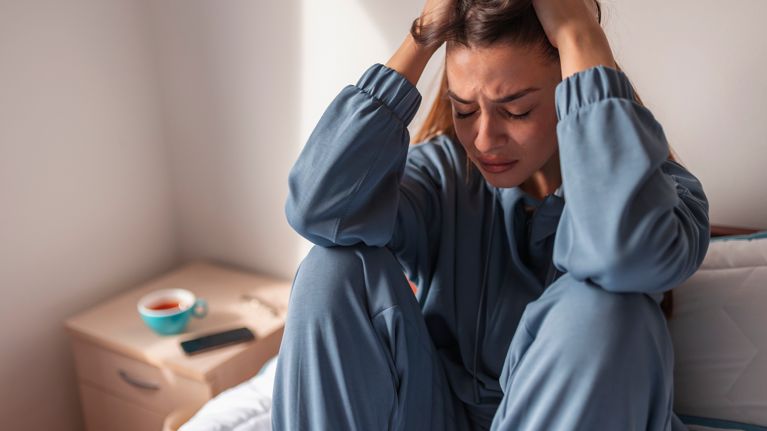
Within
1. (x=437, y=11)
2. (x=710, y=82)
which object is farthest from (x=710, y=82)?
(x=437, y=11)

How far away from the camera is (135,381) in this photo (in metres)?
1.47

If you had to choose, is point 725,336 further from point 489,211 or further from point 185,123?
point 185,123

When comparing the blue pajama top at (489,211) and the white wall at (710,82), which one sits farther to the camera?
the white wall at (710,82)

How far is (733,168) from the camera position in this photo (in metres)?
1.20

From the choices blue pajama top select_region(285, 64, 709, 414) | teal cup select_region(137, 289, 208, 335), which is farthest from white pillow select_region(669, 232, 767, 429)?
teal cup select_region(137, 289, 208, 335)

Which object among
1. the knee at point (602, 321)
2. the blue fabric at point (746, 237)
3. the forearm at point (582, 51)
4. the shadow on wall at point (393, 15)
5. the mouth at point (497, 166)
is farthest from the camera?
the shadow on wall at point (393, 15)

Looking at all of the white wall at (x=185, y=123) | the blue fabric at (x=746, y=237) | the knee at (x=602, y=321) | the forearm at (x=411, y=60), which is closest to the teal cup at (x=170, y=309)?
the white wall at (x=185, y=123)

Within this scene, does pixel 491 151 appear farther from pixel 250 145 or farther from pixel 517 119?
pixel 250 145

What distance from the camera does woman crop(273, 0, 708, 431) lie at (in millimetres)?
746

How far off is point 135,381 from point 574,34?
1.10m

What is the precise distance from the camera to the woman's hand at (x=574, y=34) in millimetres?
833

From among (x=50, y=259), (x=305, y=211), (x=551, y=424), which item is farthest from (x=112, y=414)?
(x=551, y=424)

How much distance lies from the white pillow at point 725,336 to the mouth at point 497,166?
1.21 ft

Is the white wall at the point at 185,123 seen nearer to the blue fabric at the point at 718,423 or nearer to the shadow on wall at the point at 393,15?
the shadow on wall at the point at 393,15
